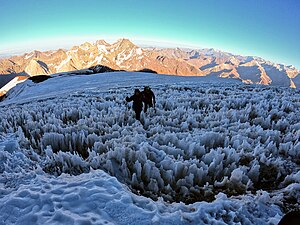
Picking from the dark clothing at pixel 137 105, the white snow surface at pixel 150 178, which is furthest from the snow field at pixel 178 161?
the dark clothing at pixel 137 105

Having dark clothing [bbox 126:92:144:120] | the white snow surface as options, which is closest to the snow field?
the white snow surface

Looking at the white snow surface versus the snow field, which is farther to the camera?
the snow field

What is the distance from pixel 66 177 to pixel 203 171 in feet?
8.35

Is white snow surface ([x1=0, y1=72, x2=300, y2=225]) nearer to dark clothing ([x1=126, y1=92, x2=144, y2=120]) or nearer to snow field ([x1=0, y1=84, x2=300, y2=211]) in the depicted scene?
snow field ([x1=0, y1=84, x2=300, y2=211])

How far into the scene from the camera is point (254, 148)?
18.6ft

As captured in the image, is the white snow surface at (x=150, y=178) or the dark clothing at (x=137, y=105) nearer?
the white snow surface at (x=150, y=178)

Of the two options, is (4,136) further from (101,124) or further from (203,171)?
(203,171)

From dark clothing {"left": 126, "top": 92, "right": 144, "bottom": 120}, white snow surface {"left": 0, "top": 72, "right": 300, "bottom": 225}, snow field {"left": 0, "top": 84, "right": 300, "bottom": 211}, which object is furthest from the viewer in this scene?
dark clothing {"left": 126, "top": 92, "right": 144, "bottom": 120}

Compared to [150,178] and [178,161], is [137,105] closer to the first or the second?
[178,161]

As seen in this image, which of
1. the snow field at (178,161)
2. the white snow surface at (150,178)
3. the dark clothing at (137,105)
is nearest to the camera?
the white snow surface at (150,178)

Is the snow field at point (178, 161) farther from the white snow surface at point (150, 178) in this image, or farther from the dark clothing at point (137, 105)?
the dark clothing at point (137, 105)

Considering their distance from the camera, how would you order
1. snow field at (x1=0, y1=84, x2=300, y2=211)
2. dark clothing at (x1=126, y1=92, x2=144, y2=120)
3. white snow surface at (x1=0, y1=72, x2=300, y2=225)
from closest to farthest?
1. white snow surface at (x1=0, y1=72, x2=300, y2=225)
2. snow field at (x1=0, y1=84, x2=300, y2=211)
3. dark clothing at (x1=126, y1=92, x2=144, y2=120)

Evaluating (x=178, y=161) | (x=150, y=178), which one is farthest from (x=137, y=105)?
(x=150, y=178)

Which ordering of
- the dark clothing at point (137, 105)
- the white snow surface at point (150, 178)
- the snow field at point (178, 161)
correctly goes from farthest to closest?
the dark clothing at point (137, 105), the snow field at point (178, 161), the white snow surface at point (150, 178)
